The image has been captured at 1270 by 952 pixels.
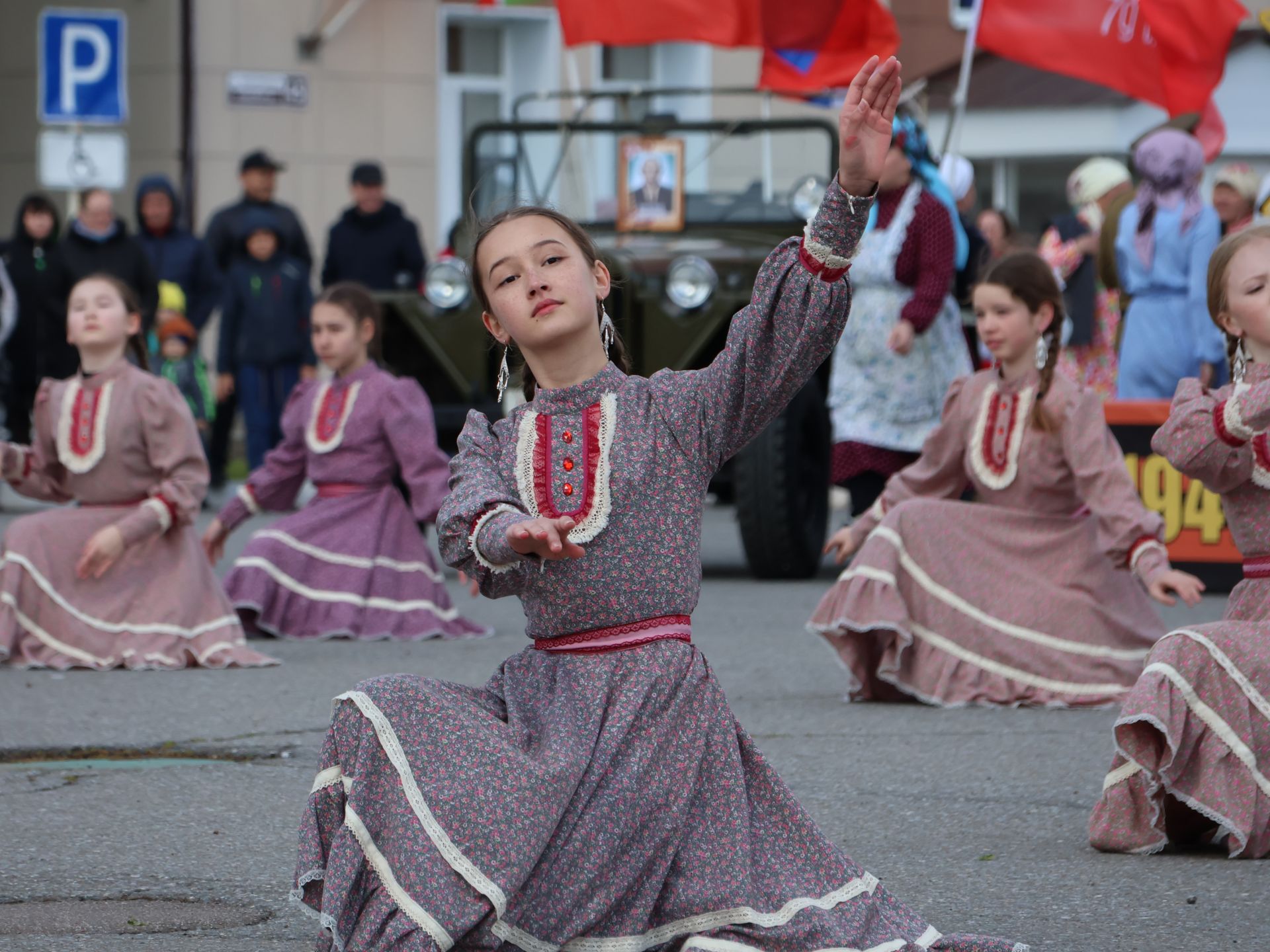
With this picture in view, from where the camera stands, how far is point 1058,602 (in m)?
5.85

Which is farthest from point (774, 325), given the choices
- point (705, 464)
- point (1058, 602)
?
point (1058, 602)

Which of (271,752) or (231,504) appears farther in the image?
(231,504)

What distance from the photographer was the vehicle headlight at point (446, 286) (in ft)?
31.4

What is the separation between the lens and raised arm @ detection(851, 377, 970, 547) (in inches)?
235

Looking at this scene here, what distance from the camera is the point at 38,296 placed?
11867mm

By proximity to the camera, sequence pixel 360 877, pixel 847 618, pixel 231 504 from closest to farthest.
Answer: pixel 360 877 < pixel 847 618 < pixel 231 504

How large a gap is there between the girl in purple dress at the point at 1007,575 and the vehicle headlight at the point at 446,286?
3961mm

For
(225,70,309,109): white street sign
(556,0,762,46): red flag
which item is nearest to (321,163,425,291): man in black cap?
(556,0,762,46): red flag

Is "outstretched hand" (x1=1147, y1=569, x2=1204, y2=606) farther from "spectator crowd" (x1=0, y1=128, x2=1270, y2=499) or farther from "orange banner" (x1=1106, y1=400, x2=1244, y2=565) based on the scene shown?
"orange banner" (x1=1106, y1=400, x2=1244, y2=565)

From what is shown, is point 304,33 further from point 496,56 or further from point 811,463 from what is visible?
point 811,463

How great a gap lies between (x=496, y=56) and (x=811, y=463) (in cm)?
978

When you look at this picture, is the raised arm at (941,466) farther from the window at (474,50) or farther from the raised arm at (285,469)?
the window at (474,50)

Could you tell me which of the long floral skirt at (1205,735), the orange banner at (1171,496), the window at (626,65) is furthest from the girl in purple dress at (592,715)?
the window at (626,65)

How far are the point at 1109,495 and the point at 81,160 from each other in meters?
8.17
